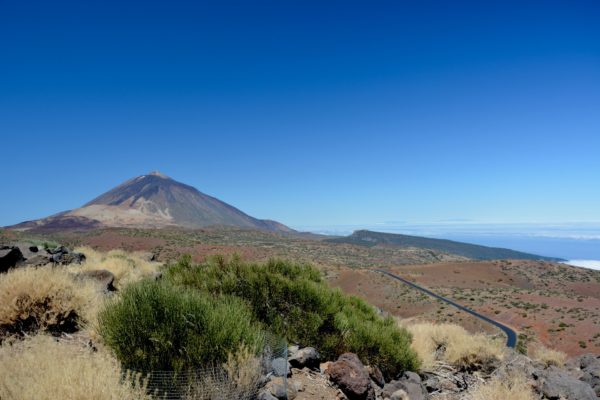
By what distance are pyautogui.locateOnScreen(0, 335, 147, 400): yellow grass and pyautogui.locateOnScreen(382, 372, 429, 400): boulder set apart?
15.2 feet

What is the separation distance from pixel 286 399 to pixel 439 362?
21.7 feet

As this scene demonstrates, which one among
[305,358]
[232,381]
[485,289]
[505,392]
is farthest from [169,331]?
[485,289]

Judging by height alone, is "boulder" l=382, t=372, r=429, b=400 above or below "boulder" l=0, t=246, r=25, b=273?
below

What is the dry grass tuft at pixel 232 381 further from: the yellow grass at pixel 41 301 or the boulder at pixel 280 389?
the yellow grass at pixel 41 301

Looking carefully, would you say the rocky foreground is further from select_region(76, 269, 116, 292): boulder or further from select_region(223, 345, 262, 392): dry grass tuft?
select_region(76, 269, 116, 292): boulder

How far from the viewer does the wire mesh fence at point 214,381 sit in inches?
186

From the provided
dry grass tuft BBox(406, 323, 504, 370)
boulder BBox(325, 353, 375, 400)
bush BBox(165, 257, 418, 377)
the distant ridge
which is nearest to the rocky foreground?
boulder BBox(325, 353, 375, 400)

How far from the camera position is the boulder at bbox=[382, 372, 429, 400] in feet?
23.5

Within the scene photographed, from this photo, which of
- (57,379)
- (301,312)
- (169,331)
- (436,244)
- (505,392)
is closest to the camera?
(57,379)

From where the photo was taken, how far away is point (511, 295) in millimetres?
45344

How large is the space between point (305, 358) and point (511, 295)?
149 feet

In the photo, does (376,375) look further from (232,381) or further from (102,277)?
(102,277)

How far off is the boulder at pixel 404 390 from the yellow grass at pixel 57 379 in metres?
4.62

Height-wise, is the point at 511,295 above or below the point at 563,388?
below
